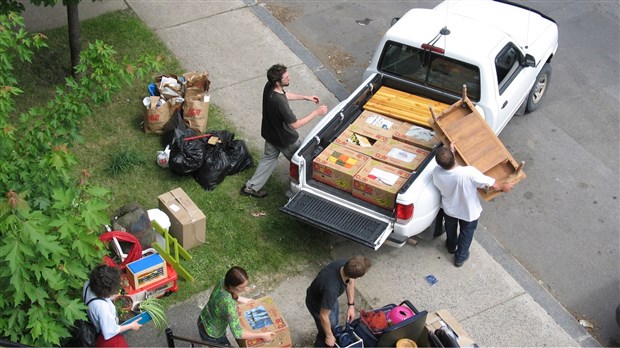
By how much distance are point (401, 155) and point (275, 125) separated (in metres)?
1.45

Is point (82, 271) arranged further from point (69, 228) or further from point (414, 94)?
point (414, 94)

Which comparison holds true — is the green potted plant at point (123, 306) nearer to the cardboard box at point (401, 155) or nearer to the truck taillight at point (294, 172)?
the truck taillight at point (294, 172)

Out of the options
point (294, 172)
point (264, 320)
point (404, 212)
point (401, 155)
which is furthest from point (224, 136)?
point (264, 320)

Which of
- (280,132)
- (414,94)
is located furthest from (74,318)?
(414,94)

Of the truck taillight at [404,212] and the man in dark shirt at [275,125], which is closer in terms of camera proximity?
the truck taillight at [404,212]

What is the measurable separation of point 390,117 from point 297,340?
2862 mm

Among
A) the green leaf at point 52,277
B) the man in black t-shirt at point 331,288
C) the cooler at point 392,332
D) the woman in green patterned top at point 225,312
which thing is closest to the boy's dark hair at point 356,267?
the man in black t-shirt at point 331,288

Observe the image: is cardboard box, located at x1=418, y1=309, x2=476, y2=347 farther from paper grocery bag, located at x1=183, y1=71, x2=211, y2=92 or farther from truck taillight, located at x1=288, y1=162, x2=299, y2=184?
paper grocery bag, located at x1=183, y1=71, x2=211, y2=92

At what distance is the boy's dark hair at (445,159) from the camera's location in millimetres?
7664

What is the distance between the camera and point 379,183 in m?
7.98

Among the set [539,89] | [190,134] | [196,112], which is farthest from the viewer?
[539,89]

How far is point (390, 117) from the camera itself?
8.96 metres

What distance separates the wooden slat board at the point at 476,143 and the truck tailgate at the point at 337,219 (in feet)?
3.81

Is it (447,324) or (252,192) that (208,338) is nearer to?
(447,324)
